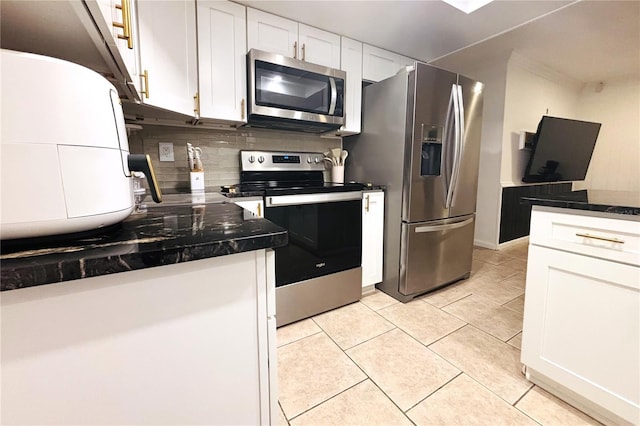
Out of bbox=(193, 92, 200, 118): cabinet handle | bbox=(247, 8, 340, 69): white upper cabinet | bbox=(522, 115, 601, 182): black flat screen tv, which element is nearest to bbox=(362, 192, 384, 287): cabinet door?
bbox=(247, 8, 340, 69): white upper cabinet

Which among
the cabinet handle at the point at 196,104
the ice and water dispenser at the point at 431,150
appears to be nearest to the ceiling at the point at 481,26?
the cabinet handle at the point at 196,104

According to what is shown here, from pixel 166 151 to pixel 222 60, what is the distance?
75cm

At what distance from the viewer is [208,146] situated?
6.82ft

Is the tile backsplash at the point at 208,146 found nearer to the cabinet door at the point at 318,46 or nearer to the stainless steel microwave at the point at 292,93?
the stainless steel microwave at the point at 292,93

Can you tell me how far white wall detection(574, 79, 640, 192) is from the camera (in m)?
3.87

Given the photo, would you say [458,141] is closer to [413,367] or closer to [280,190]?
[280,190]

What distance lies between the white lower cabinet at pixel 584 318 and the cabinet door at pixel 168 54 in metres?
1.93

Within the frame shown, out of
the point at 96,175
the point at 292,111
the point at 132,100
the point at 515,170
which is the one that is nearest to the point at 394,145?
the point at 292,111

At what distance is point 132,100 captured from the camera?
1.30m

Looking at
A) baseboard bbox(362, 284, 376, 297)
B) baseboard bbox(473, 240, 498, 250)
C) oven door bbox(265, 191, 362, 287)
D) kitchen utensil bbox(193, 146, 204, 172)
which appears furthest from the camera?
baseboard bbox(473, 240, 498, 250)

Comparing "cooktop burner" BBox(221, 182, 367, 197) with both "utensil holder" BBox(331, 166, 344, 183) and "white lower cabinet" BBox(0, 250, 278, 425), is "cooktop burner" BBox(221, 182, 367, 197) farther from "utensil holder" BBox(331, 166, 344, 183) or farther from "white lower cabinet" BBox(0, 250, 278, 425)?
"white lower cabinet" BBox(0, 250, 278, 425)

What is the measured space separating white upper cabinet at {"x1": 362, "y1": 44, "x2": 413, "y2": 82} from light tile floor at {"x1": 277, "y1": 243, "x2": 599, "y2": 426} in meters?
1.97

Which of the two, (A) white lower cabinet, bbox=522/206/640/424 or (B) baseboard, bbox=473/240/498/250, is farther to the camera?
(B) baseboard, bbox=473/240/498/250

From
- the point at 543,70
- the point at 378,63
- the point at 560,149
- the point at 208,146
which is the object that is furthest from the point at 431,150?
the point at 543,70
